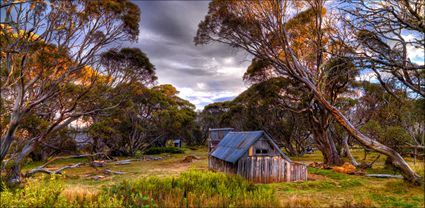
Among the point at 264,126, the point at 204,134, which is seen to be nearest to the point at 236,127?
the point at 264,126

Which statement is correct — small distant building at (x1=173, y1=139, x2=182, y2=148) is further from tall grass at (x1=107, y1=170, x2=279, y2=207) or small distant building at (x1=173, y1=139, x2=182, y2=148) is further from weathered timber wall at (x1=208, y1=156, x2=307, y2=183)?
tall grass at (x1=107, y1=170, x2=279, y2=207)

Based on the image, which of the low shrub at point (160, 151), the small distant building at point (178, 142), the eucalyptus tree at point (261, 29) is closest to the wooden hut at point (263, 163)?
the eucalyptus tree at point (261, 29)

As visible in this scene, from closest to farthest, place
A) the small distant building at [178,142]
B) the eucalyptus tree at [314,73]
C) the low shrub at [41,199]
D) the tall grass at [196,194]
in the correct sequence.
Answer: the low shrub at [41,199] → the tall grass at [196,194] → the eucalyptus tree at [314,73] → the small distant building at [178,142]

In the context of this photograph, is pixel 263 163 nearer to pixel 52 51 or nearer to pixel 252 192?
pixel 252 192

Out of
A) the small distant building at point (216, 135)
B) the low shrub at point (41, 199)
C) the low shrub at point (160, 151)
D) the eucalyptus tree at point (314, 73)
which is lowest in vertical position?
the low shrub at point (160, 151)

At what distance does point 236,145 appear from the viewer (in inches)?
871

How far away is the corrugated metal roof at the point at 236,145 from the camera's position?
64.7ft

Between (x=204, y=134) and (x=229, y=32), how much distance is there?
5074 cm

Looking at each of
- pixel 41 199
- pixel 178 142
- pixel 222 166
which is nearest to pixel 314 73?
pixel 222 166

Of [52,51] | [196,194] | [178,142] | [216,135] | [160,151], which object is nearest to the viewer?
[196,194]

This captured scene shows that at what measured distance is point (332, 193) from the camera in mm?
14812

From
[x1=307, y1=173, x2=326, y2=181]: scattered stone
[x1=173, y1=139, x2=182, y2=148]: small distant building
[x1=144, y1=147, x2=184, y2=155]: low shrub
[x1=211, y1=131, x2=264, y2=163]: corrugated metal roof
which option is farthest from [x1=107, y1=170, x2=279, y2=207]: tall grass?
[x1=173, y1=139, x2=182, y2=148]: small distant building

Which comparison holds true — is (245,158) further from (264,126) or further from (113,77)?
(264,126)

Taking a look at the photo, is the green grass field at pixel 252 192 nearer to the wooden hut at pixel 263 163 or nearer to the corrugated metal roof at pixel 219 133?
the wooden hut at pixel 263 163
